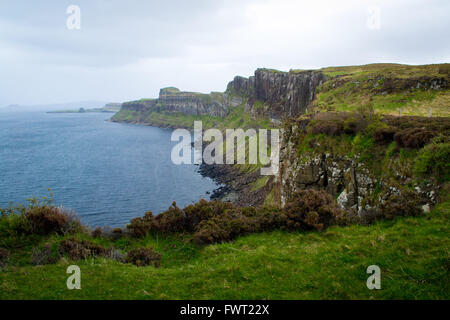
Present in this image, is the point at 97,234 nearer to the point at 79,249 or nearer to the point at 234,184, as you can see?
the point at 79,249

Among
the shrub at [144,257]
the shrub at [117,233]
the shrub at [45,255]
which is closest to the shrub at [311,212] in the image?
the shrub at [144,257]

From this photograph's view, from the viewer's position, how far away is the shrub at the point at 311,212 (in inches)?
486

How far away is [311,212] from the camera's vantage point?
1245 cm

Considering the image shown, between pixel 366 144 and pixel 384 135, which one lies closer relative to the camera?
pixel 384 135

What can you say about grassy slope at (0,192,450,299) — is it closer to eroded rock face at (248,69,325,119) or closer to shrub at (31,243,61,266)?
shrub at (31,243,61,266)

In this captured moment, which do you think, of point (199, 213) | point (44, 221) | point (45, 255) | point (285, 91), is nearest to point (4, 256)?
point (45, 255)

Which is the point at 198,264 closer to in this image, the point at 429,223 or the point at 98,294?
the point at 98,294

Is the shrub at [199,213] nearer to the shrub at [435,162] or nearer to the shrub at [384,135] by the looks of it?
the shrub at [435,162]

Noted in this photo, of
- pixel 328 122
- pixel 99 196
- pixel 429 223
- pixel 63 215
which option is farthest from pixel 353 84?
pixel 99 196

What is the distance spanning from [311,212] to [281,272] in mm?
4774

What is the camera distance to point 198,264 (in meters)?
9.70

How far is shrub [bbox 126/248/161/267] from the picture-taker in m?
9.95

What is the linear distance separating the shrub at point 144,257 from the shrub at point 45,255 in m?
2.61
